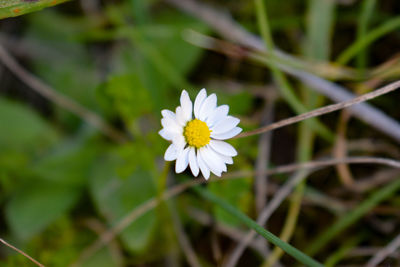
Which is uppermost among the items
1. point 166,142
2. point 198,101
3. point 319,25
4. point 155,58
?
point 319,25

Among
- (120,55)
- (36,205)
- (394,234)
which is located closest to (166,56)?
(120,55)

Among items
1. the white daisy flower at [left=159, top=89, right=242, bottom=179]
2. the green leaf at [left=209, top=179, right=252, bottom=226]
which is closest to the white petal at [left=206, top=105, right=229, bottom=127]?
the white daisy flower at [left=159, top=89, right=242, bottom=179]

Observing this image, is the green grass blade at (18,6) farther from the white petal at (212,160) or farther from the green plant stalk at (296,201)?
the green plant stalk at (296,201)

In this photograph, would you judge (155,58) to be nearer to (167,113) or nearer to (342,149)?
(167,113)

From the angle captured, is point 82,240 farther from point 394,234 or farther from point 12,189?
point 394,234

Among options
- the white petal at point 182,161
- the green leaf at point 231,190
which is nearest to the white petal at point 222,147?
the white petal at point 182,161

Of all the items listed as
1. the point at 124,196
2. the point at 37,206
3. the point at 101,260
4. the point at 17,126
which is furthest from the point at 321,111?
the point at 17,126
